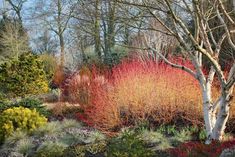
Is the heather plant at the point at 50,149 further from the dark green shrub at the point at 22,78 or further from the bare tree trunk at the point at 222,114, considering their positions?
the dark green shrub at the point at 22,78

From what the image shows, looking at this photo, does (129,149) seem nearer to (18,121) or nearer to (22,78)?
(18,121)

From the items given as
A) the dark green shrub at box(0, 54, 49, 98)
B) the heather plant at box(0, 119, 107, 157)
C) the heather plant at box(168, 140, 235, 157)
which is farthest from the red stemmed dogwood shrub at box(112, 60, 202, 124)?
the dark green shrub at box(0, 54, 49, 98)

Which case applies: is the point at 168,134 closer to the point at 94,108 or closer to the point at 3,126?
Result: the point at 94,108

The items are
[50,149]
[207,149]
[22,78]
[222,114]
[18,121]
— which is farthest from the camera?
[22,78]

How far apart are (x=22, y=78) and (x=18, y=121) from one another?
669 cm

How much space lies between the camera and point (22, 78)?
15656 millimetres

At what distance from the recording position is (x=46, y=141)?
26.5 feet

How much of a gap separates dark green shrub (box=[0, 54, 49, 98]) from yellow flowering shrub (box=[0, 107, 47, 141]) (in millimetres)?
6476

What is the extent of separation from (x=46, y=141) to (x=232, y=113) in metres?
3.65

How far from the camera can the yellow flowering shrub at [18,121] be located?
9031 millimetres

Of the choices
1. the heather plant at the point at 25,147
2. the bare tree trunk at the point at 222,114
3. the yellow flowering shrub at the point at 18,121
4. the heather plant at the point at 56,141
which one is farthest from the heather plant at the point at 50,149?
the bare tree trunk at the point at 222,114

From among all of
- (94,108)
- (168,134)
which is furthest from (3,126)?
(168,134)

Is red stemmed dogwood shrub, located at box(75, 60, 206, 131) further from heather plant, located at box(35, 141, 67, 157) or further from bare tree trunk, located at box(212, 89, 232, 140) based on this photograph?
bare tree trunk, located at box(212, 89, 232, 140)

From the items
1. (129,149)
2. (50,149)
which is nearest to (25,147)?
(50,149)
